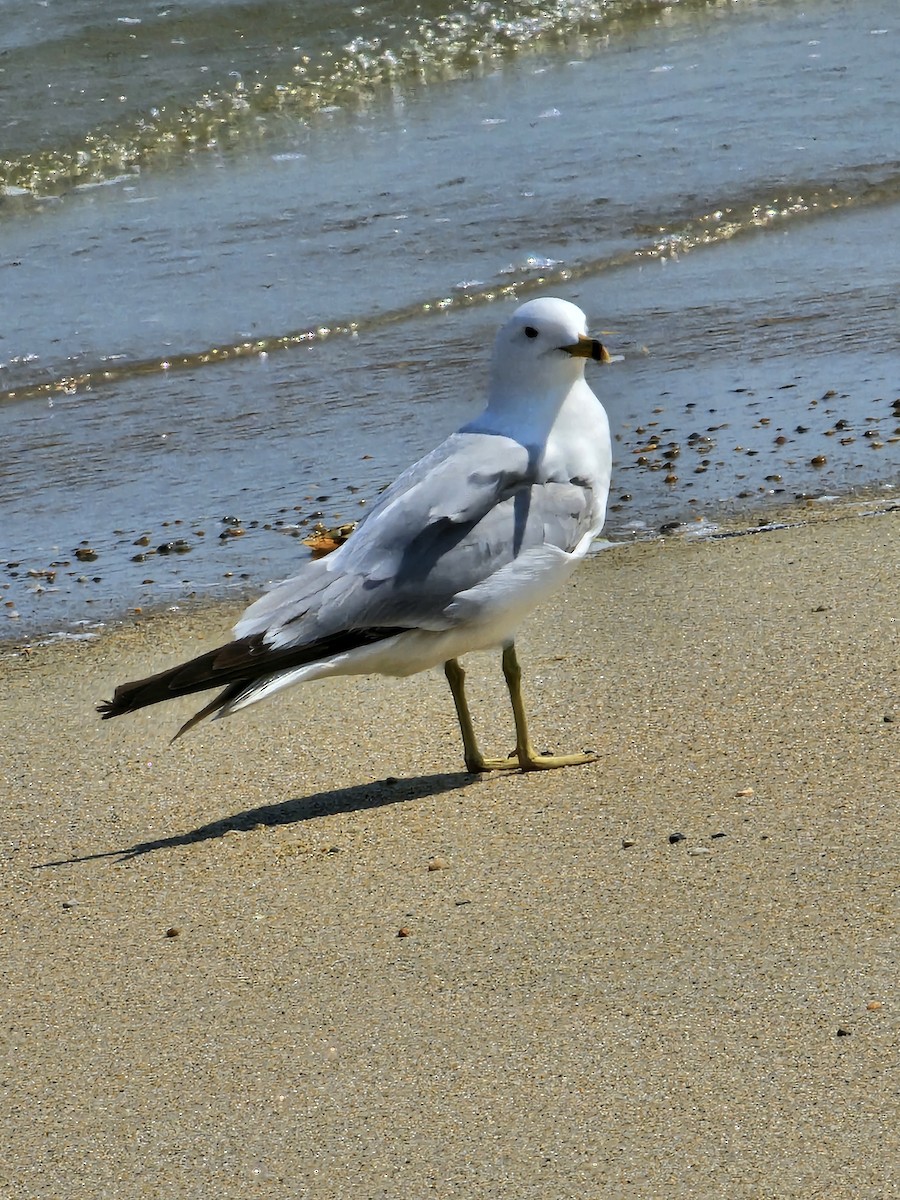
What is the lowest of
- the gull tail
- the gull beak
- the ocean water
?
the ocean water

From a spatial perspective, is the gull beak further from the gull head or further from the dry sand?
the dry sand

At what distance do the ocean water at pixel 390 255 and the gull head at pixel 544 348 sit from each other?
1.46 meters

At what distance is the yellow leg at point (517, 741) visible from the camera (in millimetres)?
3959

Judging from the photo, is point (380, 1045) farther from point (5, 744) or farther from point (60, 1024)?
point (5, 744)

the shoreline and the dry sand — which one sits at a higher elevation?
the dry sand

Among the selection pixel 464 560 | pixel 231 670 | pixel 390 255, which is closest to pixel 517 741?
pixel 464 560

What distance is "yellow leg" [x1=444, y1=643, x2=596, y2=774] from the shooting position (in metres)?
3.96

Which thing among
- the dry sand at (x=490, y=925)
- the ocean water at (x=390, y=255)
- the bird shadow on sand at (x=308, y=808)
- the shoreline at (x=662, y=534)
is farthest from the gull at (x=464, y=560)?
the ocean water at (x=390, y=255)

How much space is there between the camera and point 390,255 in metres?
9.30

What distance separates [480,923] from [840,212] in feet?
22.5

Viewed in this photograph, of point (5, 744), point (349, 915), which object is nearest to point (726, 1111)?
point (349, 915)

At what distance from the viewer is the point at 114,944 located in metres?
3.35

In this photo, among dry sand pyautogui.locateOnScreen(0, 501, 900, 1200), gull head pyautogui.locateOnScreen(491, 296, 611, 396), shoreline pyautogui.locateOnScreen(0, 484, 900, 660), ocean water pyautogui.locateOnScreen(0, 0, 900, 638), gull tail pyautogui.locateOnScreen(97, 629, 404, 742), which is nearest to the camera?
dry sand pyautogui.locateOnScreen(0, 501, 900, 1200)

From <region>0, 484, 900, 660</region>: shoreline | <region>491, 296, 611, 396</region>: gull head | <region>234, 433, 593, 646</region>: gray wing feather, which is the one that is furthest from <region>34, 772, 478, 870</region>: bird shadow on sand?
<region>0, 484, 900, 660</region>: shoreline
